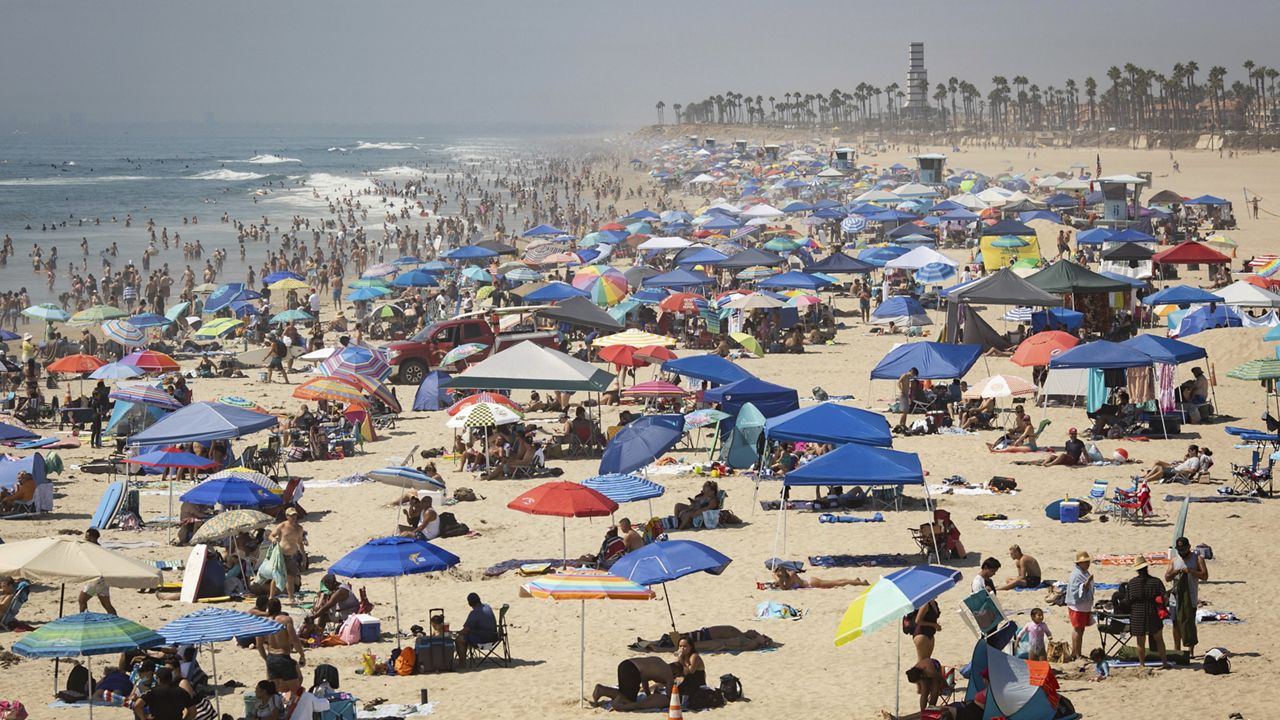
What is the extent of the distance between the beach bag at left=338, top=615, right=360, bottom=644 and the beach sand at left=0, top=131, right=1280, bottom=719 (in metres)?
0.22

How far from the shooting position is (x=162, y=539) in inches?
620

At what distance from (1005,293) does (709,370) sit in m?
7.50

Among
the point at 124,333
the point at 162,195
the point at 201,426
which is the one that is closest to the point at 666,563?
the point at 201,426

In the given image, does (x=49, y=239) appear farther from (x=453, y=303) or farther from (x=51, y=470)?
(x=51, y=470)

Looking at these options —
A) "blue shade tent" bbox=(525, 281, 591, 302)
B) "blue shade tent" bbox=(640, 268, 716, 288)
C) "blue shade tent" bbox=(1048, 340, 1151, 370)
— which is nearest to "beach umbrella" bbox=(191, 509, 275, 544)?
"blue shade tent" bbox=(1048, 340, 1151, 370)

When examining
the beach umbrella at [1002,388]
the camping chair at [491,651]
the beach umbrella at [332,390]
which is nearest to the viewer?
the camping chair at [491,651]

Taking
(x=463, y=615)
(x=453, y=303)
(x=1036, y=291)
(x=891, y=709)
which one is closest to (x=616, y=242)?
(x=453, y=303)

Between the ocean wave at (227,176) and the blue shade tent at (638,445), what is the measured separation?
11007cm

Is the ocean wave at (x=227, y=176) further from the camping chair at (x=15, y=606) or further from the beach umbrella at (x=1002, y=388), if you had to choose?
the camping chair at (x=15, y=606)

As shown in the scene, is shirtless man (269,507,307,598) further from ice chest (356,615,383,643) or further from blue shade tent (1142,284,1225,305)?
blue shade tent (1142,284,1225,305)

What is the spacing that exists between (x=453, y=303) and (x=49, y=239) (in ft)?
127

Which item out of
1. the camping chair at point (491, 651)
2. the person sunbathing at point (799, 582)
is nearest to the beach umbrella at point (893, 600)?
the camping chair at point (491, 651)

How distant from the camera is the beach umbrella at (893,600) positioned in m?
9.39

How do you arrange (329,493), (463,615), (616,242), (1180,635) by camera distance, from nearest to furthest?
1. (1180,635)
2. (463,615)
3. (329,493)
4. (616,242)
